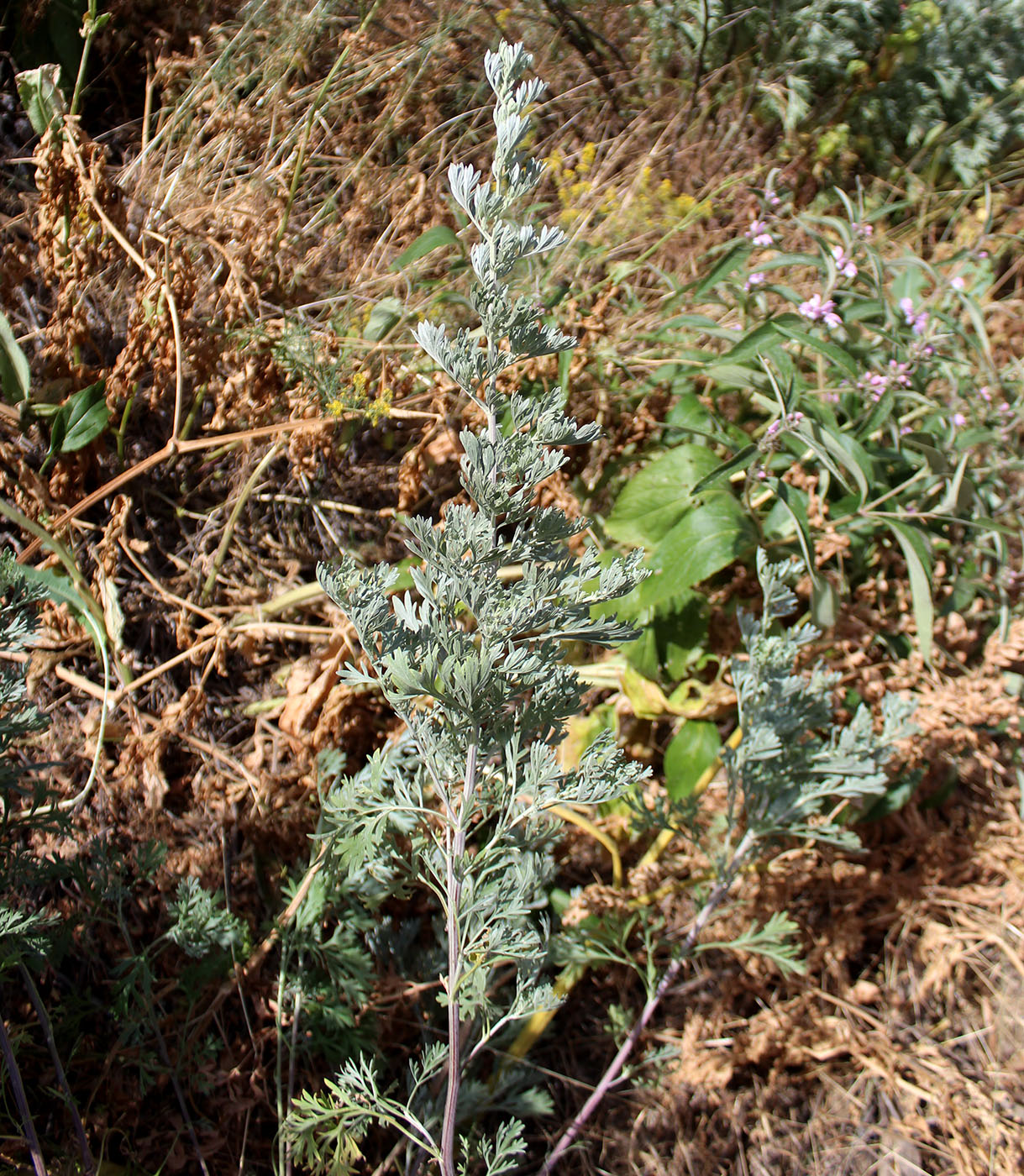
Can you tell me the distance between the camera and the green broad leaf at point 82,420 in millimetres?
1831

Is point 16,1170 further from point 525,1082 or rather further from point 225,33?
point 225,33

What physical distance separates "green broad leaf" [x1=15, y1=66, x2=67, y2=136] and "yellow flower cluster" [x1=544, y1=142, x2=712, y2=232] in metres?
1.32

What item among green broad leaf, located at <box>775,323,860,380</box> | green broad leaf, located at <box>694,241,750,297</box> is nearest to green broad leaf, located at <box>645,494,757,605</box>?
green broad leaf, located at <box>775,323,860,380</box>

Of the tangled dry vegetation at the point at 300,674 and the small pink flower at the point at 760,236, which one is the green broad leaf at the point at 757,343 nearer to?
the tangled dry vegetation at the point at 300,674

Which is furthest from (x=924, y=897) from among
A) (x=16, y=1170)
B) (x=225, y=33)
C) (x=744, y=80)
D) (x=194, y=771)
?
(x=225, y=33)

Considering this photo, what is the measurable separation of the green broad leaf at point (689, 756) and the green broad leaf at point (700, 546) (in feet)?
1.07

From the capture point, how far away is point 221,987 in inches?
60.9

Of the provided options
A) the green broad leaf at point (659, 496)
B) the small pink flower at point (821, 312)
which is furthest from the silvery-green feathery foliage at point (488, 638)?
the small pink flower at point (821, 312)

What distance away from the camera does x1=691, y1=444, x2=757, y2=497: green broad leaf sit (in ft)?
5.35

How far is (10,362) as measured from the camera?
72.7 inches

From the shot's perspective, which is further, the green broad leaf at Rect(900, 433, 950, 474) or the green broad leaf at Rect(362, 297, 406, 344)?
the green broad leaf at Rect(362, 297, 406, 344)

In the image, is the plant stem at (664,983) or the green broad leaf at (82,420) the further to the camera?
the green broad leaf at (82,420)

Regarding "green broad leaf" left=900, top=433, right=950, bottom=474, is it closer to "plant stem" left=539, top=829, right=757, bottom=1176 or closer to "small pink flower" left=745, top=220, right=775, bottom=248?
"small pink flower" left=745, top=220, right=775, bottom=248

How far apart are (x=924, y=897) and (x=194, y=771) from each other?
5.65ft
